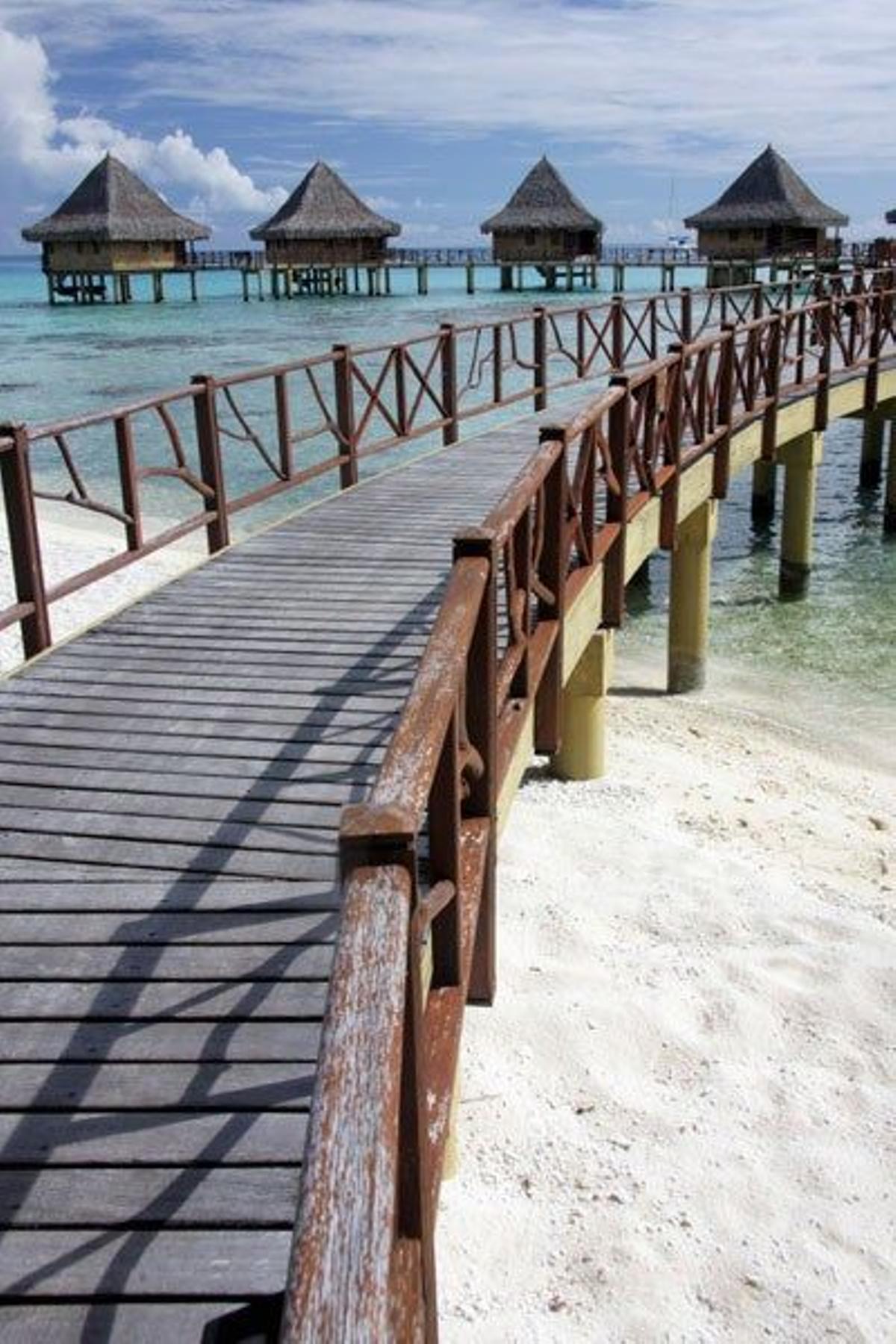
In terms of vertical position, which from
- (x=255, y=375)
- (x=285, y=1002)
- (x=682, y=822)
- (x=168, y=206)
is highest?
(x=168, y=206)

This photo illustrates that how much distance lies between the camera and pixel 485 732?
320cm

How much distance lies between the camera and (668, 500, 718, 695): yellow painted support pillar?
33.5 feet

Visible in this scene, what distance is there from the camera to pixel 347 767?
4.14m

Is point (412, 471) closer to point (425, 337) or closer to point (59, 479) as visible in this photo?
point (425, 337)

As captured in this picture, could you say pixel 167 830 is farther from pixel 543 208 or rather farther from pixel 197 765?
pixel 543 208

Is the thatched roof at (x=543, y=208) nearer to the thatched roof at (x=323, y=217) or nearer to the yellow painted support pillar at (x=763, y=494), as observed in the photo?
the thatched roof at (x=323, y=217)

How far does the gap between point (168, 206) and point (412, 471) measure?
58.2m

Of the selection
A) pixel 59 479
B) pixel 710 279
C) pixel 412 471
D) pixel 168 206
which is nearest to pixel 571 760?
pixel 412 471

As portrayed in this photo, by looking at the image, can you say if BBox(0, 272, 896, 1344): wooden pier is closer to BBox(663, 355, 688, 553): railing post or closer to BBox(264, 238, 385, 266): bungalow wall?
BBox(663, 355, 688, 553): railing post

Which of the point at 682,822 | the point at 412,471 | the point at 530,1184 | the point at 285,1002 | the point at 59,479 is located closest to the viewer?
the point at 285,1002

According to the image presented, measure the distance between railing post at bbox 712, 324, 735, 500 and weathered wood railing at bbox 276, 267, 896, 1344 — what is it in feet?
6.40

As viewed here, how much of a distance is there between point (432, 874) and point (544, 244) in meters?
61.0

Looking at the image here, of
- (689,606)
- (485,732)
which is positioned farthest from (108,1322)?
(689,606)

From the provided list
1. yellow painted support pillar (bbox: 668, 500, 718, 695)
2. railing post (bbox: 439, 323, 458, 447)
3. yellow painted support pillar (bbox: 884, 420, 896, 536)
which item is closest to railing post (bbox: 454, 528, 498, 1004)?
yellow painted support pillar (bbox: 668, 500, 718, 695)
